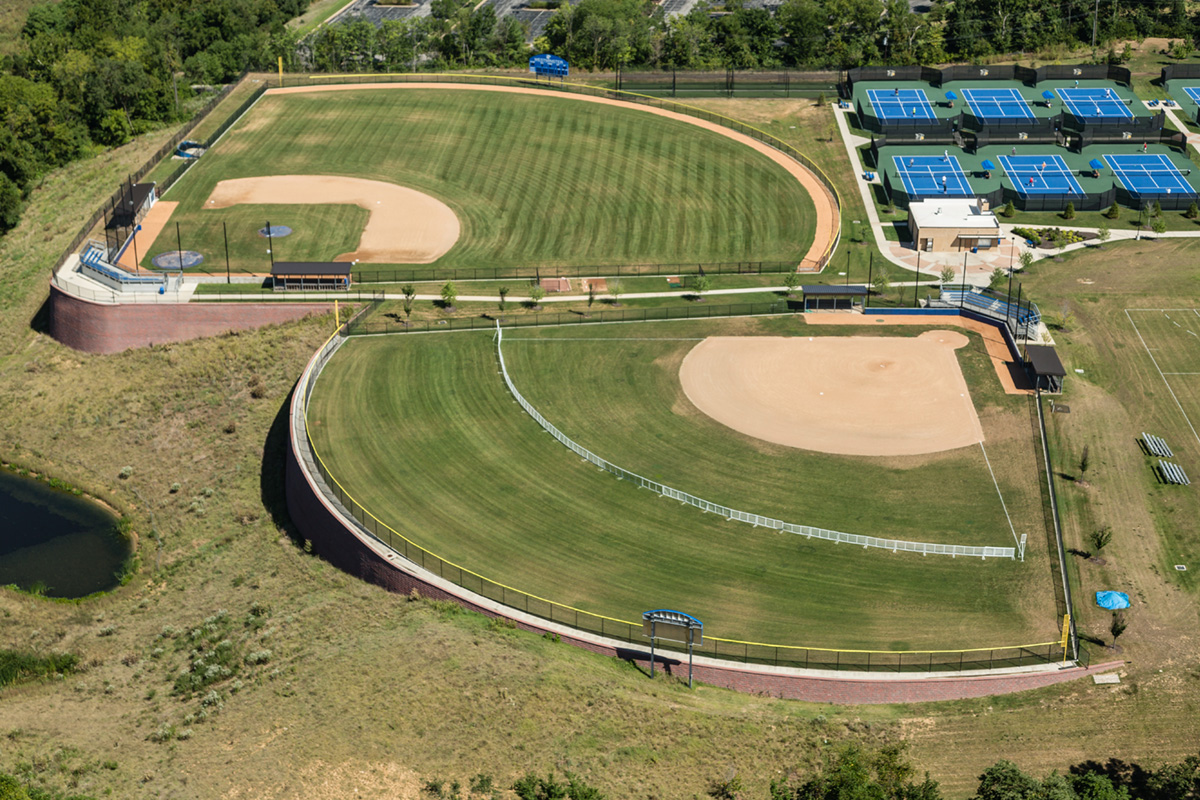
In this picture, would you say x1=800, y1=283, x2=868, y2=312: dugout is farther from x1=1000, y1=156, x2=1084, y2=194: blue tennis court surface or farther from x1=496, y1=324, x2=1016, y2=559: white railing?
x1=1000, y1=156, x2=1084, y2=194: blue tennis court surface

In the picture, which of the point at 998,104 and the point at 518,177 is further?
the point at 998,104

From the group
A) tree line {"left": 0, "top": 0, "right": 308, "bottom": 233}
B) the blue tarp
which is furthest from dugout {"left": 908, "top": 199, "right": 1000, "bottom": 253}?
tree line {"left": 0, "top": 0, "right": 308, "bottom": 233}

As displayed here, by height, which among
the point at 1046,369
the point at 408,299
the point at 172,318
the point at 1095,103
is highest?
the point at 1095,103

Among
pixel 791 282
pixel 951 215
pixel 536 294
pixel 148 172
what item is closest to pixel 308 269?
pixel 536 294

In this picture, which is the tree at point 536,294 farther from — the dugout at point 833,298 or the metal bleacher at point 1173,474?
the metal bleacher at point 1173,474

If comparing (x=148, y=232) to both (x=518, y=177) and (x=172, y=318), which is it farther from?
(x=518, y=177)

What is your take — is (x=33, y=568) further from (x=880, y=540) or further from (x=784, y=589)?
(x=880, y=540)

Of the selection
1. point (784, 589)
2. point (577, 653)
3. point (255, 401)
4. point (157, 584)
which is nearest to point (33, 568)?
point (157, 584)

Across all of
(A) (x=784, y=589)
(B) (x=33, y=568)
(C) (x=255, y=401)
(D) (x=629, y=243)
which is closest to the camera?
(A) (x=784, y=589)
